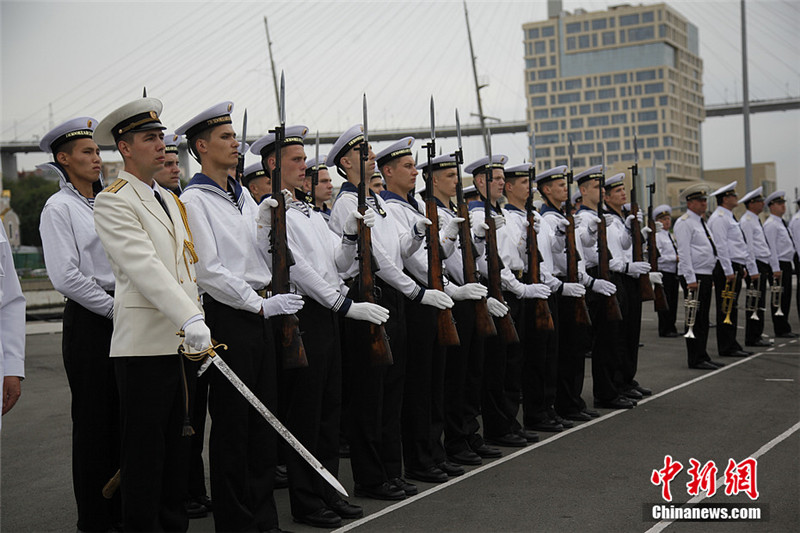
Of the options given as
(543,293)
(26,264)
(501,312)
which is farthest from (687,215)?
(26,264)

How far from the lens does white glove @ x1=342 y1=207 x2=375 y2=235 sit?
510cm

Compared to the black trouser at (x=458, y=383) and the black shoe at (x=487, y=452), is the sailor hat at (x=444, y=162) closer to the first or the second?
the black trouser at (x=458, y=383)

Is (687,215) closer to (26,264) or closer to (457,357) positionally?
(457,357)

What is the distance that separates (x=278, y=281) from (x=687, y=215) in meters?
7.64

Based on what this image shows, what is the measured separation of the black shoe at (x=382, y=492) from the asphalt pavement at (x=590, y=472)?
0.22 feet

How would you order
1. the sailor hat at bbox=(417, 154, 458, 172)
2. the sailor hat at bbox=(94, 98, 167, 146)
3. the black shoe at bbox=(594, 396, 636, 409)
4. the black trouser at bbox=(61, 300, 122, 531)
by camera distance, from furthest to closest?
the black shoe at bbox=(594, 396, 636, 409), the sailor hat at bbox=(417, 154, 458, 172), the black trouser at bbox=(61, 300, 122, 531), the sailor hat at bbox=(94, 98, 167, 146)

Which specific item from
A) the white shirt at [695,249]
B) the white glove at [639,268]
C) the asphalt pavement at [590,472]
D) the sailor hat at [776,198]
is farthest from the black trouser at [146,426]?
the sailor hat at [776,198]

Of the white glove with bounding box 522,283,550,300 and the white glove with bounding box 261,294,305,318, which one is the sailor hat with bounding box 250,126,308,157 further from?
the white glove with bounding box 522,283,550,300

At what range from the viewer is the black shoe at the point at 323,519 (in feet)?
15.6

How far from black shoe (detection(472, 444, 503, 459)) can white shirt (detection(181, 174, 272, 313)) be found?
241 cm

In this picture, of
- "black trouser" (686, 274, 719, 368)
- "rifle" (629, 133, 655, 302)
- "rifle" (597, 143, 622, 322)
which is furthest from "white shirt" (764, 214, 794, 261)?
"rifle" (597, 143, 622, 322)

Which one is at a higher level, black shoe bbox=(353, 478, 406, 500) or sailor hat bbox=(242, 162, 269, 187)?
sailor hat bbox=(242, 162, 269, 187)

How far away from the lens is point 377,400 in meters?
5.44

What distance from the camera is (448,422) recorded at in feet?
20.4
